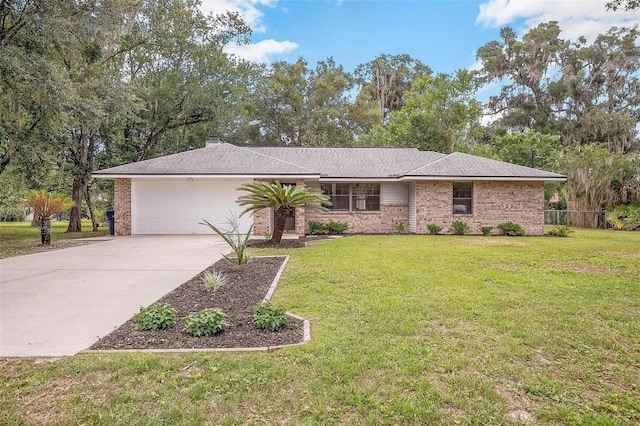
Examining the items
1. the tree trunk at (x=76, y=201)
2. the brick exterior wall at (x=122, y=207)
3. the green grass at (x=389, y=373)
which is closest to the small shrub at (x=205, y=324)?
the green grass at (x=389, y=373)

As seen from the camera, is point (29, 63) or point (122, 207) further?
point (122, 207)

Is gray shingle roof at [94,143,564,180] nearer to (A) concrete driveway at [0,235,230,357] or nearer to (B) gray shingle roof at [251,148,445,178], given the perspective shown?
(B) gray shingle roof at [251,148,445,178]

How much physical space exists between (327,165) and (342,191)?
1.63 metres

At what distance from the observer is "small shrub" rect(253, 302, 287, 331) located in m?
4.00

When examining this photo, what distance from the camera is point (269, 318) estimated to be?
158 inches

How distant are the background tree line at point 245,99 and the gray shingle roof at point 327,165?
112 inches

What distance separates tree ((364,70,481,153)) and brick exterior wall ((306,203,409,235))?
1148cm

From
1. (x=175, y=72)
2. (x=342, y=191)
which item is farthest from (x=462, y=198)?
(x=175, y=72)

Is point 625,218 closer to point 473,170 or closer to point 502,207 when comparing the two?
point 502,207

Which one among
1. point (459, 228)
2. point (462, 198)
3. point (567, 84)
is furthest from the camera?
point (567, 84)

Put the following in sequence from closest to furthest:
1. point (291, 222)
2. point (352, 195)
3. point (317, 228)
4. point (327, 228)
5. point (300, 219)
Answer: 1. point (300, 219)
2. point (317, 228)
3. point (327, 228)
4. point (291, 222)
5. point (352, 195)

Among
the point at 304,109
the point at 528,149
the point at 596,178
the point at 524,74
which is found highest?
the point at 524,74

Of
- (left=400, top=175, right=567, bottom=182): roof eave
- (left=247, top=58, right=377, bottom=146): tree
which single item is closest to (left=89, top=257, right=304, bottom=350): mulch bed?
(left=400, top=175, right=567, bottom=182): roof eave

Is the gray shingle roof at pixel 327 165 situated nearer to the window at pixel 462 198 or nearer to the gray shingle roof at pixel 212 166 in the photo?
the gray shingle roof at pixel 212 166
